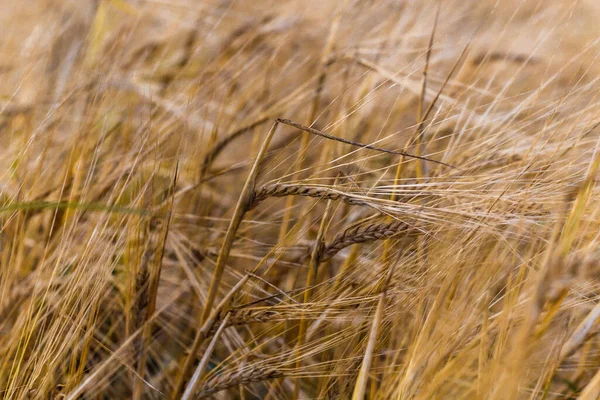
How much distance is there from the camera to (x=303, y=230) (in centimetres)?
61

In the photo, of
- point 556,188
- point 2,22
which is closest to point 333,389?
point 556,188

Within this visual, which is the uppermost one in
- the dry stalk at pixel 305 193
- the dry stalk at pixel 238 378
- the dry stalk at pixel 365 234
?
the dry stalk at pixel 305 193

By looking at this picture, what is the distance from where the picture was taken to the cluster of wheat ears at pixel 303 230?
505 mm

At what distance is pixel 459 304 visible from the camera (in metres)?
0.50

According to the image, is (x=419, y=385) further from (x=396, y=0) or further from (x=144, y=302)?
(x=396, y=0)

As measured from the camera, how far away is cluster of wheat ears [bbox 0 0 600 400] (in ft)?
1.66

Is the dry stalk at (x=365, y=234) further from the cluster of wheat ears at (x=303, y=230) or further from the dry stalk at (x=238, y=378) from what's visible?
the dry stalk at (x=238, y=378)

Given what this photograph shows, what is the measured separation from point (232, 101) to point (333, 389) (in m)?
0.66

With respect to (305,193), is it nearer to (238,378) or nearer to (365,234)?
(365,234)

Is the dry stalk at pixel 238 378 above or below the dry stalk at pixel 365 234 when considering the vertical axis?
below

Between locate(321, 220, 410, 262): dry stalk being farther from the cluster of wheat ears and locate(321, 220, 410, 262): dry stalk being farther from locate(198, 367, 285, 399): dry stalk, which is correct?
locate(198, 367, 285, 399): dry stalk

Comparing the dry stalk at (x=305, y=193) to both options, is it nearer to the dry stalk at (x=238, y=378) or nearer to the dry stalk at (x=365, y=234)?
the dry stalk at (x=365, y=234)

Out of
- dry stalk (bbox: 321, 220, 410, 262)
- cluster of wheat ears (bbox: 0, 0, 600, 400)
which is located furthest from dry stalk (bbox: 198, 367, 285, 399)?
dry stalk (bbox: 321, 220, 410, 262)

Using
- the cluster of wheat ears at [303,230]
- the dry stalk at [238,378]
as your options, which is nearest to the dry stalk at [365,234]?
the cluster of wheat ears at [303,230]
